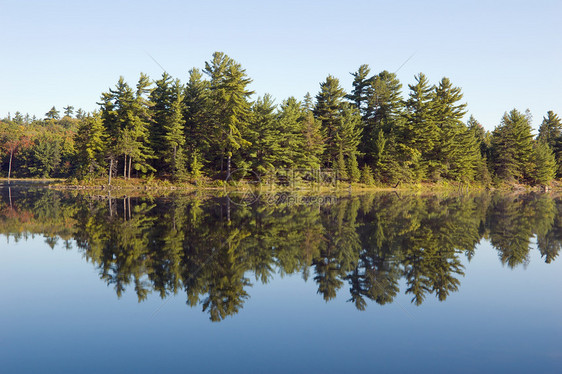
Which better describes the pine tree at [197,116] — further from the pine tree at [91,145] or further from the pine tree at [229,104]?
the pine tree at [91,145]

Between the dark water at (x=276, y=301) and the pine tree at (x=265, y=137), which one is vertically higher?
the pine tree at (x=265, y=137)

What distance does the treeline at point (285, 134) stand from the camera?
51406 millimetres

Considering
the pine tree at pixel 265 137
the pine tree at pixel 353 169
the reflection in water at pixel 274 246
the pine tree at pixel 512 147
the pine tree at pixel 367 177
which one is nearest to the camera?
the reflection in water at pixel 274 246

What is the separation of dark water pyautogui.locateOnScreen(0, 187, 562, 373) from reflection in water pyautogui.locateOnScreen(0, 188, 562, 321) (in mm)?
87

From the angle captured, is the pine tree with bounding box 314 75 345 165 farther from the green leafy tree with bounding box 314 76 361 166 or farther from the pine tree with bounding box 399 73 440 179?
the pine tree with bounding box 399 73 440 179

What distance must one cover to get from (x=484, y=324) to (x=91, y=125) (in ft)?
186

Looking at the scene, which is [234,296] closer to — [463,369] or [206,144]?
[463,369]

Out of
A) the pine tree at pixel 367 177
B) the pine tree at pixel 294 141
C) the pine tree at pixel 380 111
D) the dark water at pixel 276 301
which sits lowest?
the dark water at pixel 276 301

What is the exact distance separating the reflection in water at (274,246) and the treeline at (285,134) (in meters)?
27.9

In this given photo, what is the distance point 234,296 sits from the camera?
29.3 ft

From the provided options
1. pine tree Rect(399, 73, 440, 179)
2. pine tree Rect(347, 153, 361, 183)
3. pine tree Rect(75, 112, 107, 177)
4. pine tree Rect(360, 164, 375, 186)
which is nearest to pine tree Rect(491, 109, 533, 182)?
pine tree Rect(399, 73, 440, 179)

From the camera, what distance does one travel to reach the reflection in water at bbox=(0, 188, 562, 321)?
9.81m

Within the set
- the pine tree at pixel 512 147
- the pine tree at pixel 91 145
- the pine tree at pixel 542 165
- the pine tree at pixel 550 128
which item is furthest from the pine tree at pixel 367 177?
the pine tree at pixel 550 128

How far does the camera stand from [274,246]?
1427cm
